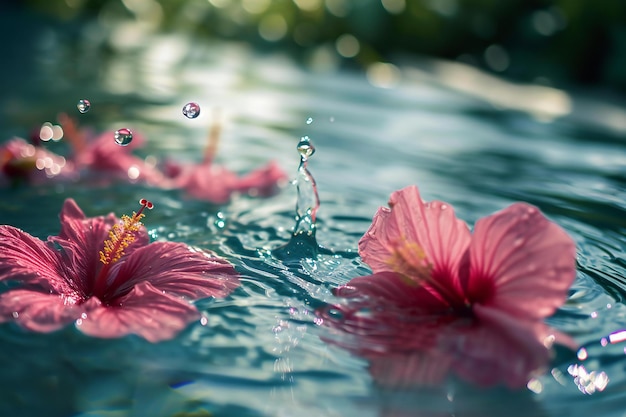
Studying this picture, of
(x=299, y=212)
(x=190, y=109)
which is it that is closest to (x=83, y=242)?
(x=190, y=109)

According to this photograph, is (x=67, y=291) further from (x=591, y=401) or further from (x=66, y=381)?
(x=591, y=401)

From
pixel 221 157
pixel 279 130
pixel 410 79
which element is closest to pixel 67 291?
pixel 221 157

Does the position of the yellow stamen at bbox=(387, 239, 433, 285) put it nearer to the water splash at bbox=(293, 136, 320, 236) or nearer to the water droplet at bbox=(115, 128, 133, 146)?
the water splash at bbox=(293, 136, 320, 236)

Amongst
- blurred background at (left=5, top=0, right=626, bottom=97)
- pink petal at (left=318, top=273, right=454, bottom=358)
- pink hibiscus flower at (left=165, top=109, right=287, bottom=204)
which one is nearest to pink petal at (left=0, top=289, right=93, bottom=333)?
pink petal at (left=318, top=273, right=454, bottom=358)

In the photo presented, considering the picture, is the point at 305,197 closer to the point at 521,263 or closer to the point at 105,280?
the point at 105,280

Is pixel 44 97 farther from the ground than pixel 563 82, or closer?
closer
